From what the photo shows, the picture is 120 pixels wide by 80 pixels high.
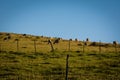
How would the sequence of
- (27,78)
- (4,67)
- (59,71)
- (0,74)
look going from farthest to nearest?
(4,67)
(59,71)
(0,74)
(27,78)

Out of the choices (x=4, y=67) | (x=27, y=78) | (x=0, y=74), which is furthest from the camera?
(x=4, y=67)

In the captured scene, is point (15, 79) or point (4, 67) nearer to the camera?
point (15, 79)

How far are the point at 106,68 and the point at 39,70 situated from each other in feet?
26.0

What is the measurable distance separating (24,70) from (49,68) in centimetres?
307

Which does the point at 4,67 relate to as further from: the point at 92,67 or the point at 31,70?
the point at 92,67

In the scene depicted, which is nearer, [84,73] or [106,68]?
[84,73]

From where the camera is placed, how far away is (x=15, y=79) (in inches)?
922

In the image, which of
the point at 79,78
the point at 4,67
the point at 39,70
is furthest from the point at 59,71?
the point at 4,67

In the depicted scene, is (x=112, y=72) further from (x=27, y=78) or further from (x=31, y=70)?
(x=27, y=78)

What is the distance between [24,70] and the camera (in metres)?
29.5

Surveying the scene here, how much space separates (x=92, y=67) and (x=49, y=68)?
513 centimetres

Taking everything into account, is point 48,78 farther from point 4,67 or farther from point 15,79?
point 4,67

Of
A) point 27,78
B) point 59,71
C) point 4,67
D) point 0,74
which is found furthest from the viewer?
point 4,67

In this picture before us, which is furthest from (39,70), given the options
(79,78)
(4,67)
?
(79,78)
